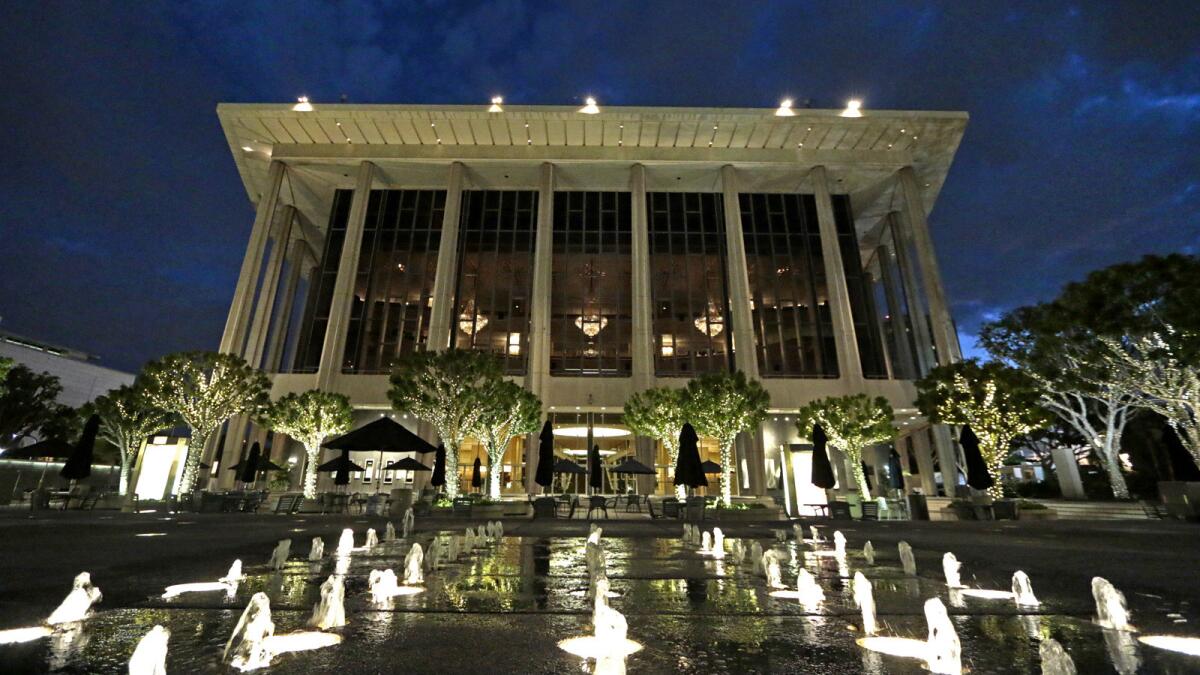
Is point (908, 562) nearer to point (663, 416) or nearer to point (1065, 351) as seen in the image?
point (663, 416)

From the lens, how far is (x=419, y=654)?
3.68 meters

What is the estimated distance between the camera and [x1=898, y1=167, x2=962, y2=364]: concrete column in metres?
33.5

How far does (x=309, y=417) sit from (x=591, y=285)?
66.9 feet

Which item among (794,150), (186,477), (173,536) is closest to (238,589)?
(173,536)

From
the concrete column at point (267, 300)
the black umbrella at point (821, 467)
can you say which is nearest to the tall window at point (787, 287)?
the black umbrella at point (821, 467)

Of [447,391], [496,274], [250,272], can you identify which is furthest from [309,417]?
[496,274]

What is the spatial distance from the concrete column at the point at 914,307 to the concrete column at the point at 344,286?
40344mm

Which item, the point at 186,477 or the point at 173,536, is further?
the point at 186,477

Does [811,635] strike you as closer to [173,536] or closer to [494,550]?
[494,550]

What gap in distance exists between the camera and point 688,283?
128 feet

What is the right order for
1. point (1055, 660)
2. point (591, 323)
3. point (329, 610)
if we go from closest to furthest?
point (1055, 660)
point (329, 610)
point (591, 323)

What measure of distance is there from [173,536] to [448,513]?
983cm

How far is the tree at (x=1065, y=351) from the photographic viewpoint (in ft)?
70.6

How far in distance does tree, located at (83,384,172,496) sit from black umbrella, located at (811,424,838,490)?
97.1 feet
